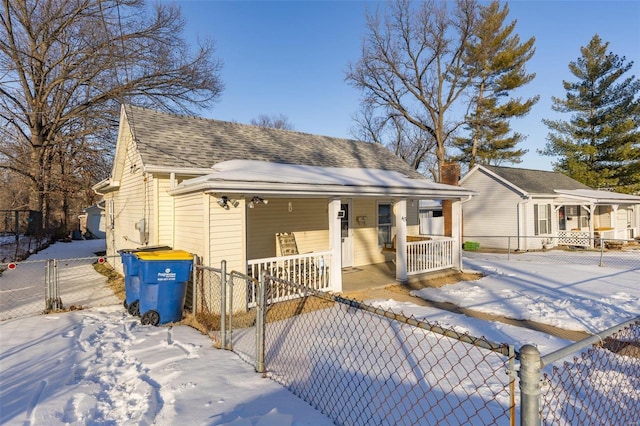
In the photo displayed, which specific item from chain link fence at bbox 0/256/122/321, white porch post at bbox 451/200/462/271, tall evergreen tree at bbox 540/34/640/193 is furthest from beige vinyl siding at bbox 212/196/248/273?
tall evergreen tree at bbox 540/34/640/193

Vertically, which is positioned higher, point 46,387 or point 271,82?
point 271,82

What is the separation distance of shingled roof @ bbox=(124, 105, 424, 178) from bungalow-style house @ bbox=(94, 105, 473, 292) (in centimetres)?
4

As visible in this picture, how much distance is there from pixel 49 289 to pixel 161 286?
2.64 metres

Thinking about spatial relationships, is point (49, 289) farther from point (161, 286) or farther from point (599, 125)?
point (599, 125)

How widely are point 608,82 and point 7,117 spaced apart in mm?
41716

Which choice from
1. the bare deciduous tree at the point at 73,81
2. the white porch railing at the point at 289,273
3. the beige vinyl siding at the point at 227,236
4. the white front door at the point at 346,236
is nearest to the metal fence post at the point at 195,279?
the beige vinyl siding at the point at 227,236

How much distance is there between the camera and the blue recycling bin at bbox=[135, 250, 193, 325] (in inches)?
238

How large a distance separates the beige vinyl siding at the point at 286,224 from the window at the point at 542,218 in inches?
530

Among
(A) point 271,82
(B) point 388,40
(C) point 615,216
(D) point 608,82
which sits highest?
(B) point 388,40

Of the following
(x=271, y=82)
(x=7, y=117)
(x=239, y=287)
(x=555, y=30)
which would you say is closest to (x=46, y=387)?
(x=239, y=287)

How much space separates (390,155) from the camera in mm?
15711

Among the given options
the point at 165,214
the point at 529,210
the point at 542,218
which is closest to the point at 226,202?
the point at 165,214

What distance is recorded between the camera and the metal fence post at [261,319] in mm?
3697

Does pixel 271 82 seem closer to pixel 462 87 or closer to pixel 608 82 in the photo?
pixel 462 87
